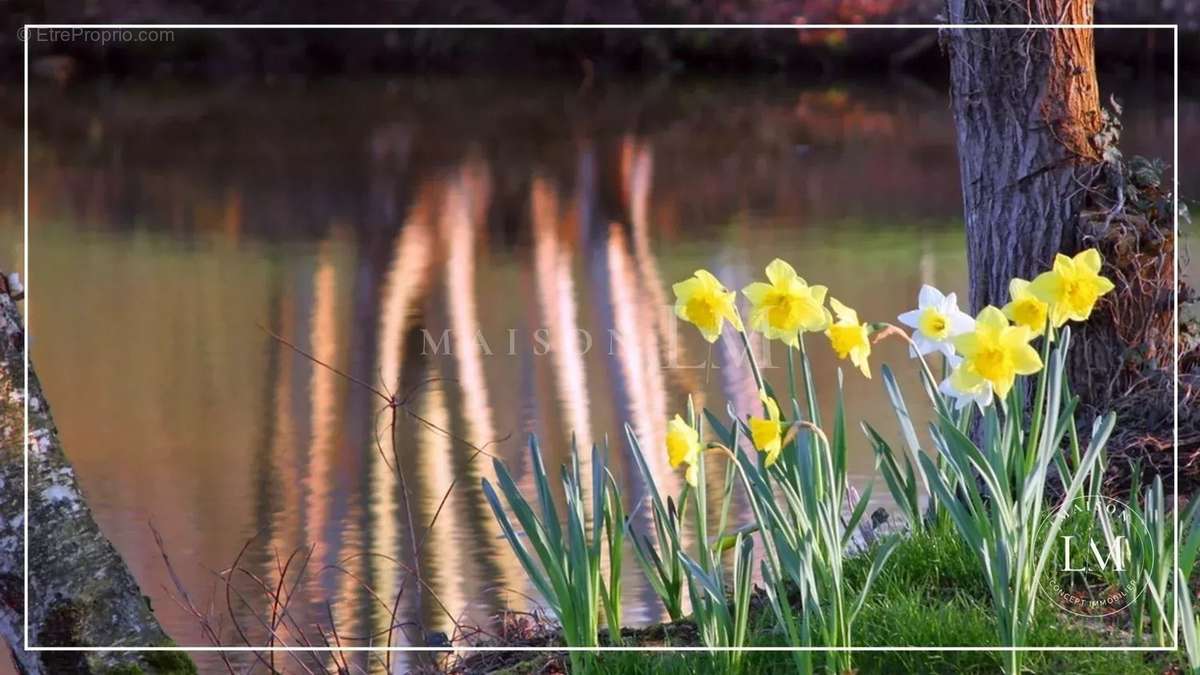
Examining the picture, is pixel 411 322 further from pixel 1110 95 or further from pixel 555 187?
pixel 555 187

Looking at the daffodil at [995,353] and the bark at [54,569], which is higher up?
the daffodil at [995,353]

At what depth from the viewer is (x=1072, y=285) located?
1621 millimetres

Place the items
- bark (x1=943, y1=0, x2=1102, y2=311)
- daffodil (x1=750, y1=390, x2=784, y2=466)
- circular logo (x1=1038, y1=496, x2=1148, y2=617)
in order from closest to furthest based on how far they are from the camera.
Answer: daffodil (x1=750, y1=390, x2=784, y2=466), circular logo (x1=1038, y1=496, x2=1148, y2=617), bark (x1=943, y1=0, x2=1102, y2=311)

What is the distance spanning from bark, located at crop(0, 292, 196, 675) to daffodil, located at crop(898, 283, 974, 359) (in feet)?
3.45

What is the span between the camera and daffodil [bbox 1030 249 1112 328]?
1620mm

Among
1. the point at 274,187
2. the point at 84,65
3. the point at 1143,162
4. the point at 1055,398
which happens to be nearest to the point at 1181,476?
the point at 1143,162

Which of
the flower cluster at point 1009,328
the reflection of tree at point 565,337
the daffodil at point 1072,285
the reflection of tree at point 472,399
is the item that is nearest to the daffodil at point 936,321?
the flower cluster at point 1009,328

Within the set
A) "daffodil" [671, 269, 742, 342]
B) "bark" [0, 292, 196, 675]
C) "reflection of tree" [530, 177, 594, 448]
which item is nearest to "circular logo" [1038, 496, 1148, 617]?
"daffodil" [671, 269, 742, 342]

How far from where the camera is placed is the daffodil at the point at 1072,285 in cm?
162

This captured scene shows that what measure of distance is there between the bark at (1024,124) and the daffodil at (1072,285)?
2.26ft

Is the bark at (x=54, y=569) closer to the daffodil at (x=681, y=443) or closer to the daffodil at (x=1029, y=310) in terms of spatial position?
the daffodil at (x=681, y=443)

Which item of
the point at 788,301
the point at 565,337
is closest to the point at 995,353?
the point at 788,301

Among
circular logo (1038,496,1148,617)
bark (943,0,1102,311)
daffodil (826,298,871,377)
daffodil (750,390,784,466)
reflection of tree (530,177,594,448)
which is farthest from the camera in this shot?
bark (943,0,1102,311)

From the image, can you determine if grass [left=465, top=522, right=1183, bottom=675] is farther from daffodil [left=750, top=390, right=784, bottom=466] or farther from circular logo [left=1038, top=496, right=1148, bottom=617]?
daffodil [left=750, top=390, right=784, bottom=466]
